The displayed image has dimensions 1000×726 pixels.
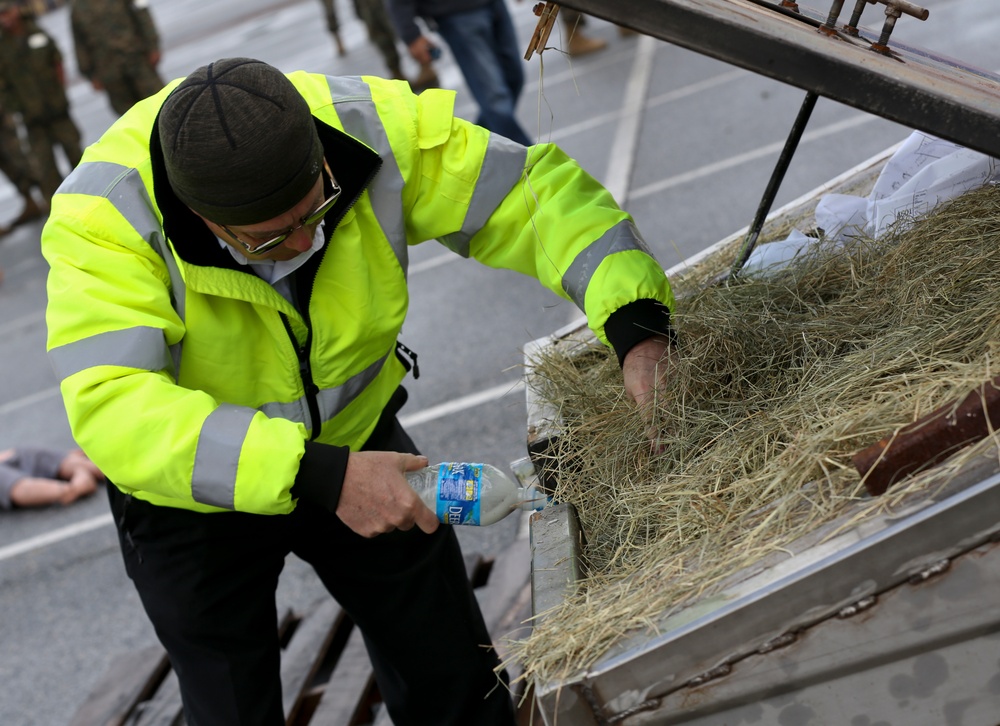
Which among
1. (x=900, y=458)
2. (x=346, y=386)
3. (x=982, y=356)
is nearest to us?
(x=900, y=458)

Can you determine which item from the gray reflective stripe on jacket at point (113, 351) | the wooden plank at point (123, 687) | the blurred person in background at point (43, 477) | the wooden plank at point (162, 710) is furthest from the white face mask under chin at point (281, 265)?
the blurred person in background at point (43, 477)

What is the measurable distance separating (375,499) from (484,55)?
4.95 meters

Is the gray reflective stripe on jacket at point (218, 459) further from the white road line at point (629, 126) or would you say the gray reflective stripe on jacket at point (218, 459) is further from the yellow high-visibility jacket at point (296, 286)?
the white road line at point (629, 126)

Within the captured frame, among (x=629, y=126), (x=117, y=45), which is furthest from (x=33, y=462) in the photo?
(x=117, y=45)

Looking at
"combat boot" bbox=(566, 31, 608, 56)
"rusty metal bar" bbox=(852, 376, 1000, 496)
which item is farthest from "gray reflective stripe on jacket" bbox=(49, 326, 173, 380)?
"combat boot" bbox=(566, 31, 608, 56)

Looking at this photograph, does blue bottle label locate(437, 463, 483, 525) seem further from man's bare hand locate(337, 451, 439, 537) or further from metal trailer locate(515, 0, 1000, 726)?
metal trailer locate(515, 0, 1000, 726)

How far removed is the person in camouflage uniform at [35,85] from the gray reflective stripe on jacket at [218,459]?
932cm

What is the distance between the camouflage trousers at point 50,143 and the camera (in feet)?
33.2

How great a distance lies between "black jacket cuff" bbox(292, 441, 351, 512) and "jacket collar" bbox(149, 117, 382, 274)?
437 mm

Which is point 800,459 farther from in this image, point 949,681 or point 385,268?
point 385,268

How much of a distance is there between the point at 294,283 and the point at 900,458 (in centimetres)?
128

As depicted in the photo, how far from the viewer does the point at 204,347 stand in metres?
2.10

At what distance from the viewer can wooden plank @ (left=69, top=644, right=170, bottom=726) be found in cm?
341

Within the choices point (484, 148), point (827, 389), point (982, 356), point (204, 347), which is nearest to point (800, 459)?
point (827, 389)
